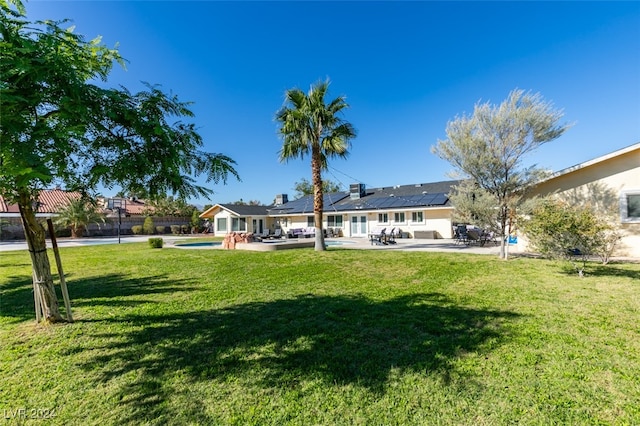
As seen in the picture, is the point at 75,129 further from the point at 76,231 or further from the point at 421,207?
the point at 76,231

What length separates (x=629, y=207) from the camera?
11.5m

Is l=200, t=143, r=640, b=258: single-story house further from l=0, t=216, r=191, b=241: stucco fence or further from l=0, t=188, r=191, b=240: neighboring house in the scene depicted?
l=0, t=188, r=191, b=240: neighboring house

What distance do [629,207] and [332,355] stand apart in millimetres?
14585

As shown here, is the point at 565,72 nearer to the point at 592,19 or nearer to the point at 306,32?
the point at 592,19

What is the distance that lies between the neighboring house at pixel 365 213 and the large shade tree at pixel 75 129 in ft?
68.2

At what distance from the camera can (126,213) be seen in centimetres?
4103

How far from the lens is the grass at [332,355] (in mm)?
2865

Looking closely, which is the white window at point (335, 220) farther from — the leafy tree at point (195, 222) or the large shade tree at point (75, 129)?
the large shade tree at point (75, 129)

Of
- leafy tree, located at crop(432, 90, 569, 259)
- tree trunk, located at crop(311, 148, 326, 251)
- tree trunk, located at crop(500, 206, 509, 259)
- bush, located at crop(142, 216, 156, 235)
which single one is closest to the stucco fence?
bush, located at crop(142, 216, 156, 235)

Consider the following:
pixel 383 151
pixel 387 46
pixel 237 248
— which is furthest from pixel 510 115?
pixel 383 151

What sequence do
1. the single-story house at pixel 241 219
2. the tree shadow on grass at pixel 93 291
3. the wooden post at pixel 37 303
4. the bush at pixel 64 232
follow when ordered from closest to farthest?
the wooden post at pixel 37 303
the tree shadow on grass at pixel 93 291
the bush at pixel 64 232
the single-story house at pixel 241 219

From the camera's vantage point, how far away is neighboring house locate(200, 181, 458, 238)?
24828mm

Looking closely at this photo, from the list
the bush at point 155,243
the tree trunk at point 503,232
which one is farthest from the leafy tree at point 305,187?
the tree trunk at point 503,232

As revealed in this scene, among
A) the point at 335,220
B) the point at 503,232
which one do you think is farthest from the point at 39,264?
the point at 335,220
